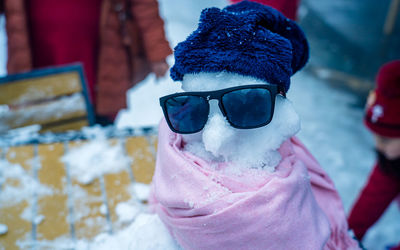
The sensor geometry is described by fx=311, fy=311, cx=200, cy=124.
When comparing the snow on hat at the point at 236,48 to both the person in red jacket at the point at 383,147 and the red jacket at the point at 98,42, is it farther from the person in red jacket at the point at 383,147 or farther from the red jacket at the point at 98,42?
the red jacket at the point at 98,42

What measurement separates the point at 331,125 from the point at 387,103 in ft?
6.01

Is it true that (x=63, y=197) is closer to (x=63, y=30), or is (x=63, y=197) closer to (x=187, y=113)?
(x=187, y=113)

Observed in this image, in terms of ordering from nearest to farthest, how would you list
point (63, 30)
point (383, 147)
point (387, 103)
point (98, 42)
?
point (387, 103) < point (383, 147) < point (63, 30) < point (98, 42)

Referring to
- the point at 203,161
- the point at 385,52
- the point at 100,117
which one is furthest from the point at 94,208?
the point at 385,52

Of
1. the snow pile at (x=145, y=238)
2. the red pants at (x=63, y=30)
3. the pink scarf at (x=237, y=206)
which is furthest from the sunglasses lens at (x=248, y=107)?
the red pants at (x=63, y=30)

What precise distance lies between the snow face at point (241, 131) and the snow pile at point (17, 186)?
789 millimetres

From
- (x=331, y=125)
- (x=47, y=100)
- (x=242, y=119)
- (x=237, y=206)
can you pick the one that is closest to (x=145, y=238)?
(x=237, y=206)

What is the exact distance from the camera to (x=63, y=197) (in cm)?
116

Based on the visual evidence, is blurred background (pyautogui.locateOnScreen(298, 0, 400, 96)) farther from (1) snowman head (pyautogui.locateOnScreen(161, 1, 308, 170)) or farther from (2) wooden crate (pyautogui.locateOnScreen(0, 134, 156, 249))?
(1) snowman head (pyautogui.locateOnScreen(161, 1, 308, 170))

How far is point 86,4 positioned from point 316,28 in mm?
3899

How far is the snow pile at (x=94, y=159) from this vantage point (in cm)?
128

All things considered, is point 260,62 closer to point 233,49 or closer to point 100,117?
point 233,49

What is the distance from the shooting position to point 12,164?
129 cm

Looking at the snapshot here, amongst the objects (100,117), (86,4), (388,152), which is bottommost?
(100,117)
